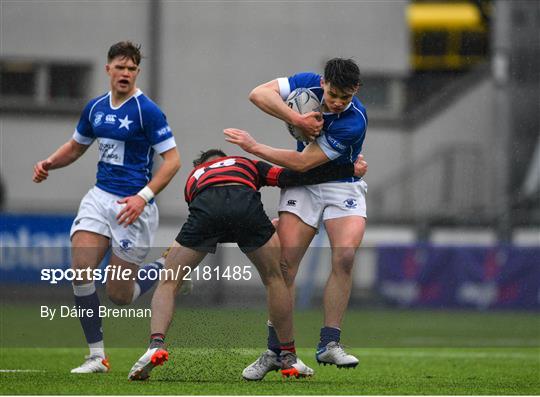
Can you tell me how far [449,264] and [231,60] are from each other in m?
4.57

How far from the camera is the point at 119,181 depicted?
8.60 metres

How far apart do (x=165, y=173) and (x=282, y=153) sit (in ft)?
3.74

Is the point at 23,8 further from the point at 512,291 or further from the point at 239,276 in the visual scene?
the point at 239,276

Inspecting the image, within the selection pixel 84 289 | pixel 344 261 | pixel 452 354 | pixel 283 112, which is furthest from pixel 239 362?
pixel 452 354

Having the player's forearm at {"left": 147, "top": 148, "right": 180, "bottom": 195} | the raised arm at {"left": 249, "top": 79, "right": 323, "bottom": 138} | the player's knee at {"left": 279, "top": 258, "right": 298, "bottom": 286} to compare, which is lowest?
the player's knee at {"left": 279, "top": 258, "right": 298, "bottom": 286}

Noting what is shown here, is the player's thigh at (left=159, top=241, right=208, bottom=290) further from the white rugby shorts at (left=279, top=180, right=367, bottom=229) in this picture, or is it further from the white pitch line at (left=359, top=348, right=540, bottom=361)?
the white pitch line at (left=359, top=348, right=540, bottom=361)

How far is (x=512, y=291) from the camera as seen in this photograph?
54.0 ft

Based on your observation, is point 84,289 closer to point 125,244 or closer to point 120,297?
point 120,297

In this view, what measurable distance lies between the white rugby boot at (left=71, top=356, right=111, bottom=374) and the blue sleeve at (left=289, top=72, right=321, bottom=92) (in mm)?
2143

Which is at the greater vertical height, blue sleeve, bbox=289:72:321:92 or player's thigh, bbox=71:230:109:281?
blue sleeve, bbox=289:72:321:92

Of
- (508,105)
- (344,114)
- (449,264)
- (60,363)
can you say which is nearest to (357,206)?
(344,114)

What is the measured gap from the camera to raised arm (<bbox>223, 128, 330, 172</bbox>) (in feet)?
24.4

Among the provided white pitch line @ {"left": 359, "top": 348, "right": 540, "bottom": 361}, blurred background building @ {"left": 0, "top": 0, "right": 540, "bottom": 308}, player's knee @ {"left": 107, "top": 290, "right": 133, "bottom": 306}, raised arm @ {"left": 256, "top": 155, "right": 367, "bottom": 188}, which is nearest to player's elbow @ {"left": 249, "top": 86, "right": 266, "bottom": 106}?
raised arm @ {"left": 256, "top": 155, "right": 367, "bottom": 188}

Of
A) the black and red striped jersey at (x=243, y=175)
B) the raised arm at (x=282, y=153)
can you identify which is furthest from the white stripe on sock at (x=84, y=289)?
the raised arm at (x=282, y=153)
